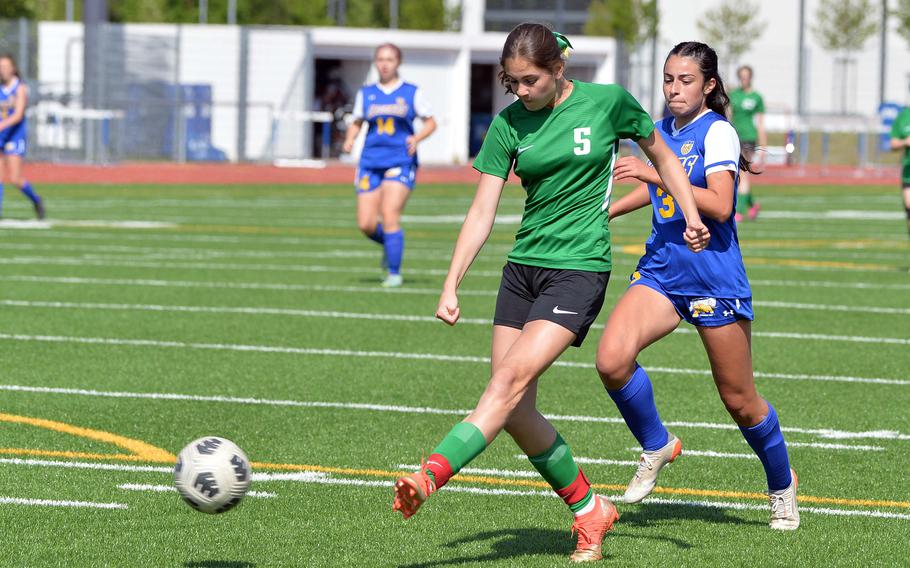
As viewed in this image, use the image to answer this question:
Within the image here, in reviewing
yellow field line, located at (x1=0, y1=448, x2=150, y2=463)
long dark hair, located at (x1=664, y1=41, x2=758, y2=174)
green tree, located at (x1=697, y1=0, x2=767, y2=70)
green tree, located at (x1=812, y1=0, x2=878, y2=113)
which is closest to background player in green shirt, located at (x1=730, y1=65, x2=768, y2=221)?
yellow field line, located at (x1=0, y1=448, x2=150, y2=463)

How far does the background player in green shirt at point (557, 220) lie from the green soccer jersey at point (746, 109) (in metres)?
19.8

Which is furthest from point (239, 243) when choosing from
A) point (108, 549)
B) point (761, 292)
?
point (108, 549)

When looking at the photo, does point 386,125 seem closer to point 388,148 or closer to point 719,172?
point 388,148

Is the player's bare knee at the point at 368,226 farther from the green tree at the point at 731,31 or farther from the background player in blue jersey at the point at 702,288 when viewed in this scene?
the green tree at the point at 731,31

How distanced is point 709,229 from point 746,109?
1974 centimetres

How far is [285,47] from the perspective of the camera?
47.3m

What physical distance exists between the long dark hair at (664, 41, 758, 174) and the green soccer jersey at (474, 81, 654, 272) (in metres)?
0.69

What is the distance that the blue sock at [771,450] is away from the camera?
6387 millimetres

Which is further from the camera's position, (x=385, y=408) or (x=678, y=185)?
(x=385, y=408)

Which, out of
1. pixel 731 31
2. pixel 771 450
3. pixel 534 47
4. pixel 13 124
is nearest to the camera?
pixel 534 47

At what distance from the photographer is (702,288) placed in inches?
249

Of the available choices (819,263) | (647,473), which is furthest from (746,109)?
(647,473)

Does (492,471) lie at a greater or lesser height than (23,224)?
lesser

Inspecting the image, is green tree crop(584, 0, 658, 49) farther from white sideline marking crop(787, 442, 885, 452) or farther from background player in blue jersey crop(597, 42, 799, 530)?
background player in blue jersey crop(597, 42, 799, 530)
